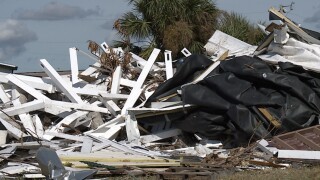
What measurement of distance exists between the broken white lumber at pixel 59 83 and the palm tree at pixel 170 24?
5.25m

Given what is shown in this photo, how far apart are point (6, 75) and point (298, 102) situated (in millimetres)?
5996

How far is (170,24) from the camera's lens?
57.2 ft

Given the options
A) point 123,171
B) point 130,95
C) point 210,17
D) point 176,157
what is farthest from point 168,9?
point 123,171

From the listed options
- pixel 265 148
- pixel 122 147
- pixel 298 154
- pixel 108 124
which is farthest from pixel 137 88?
pixel 298 154

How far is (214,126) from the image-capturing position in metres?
10.3

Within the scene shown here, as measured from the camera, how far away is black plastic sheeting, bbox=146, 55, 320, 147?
9.95m

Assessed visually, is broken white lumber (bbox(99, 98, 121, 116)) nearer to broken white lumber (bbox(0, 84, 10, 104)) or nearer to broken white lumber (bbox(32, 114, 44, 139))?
broken white lumber (bbox(32, 114, 44, 139))

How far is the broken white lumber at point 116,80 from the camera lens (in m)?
11.6

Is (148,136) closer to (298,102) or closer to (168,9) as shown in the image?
(298,102)

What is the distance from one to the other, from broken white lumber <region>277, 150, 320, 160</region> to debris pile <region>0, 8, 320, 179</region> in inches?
0.6

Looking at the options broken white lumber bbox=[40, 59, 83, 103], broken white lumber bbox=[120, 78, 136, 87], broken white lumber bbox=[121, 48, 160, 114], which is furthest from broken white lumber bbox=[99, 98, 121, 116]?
broken white lumber bbox=[120, 78, 136, 87]

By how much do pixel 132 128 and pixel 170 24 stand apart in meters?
7.32

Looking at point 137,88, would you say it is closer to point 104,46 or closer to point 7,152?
point 104,46

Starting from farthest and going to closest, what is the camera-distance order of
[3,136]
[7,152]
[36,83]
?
[36,83] → [3,136] → [7,152]
